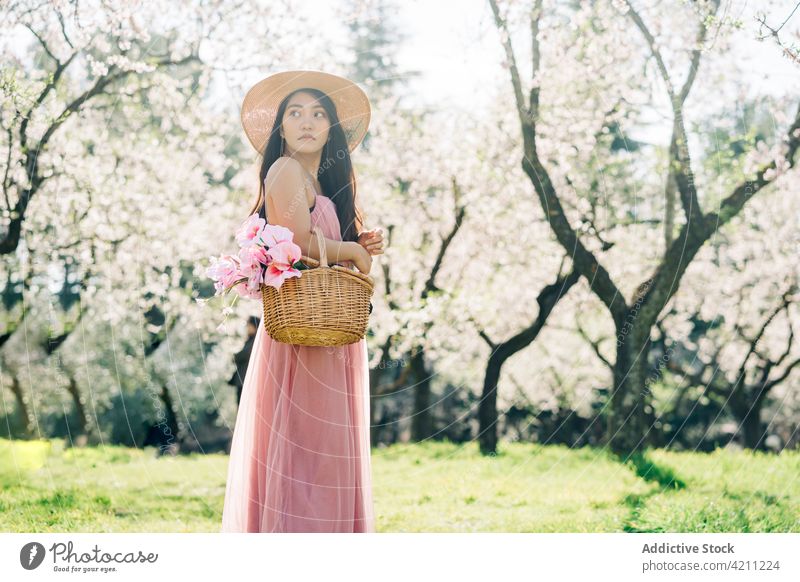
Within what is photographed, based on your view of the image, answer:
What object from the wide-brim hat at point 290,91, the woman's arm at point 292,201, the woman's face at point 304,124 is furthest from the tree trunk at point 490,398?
the woman's arm at point 292,201

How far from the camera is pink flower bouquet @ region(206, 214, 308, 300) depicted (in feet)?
11.8

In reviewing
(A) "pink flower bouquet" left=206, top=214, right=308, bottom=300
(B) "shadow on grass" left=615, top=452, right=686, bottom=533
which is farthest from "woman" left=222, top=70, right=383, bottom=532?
(B) "shadow on grass" left=615, top=452, right=686, bottom=533

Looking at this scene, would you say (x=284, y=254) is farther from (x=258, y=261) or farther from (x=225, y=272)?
(x=225, y=272)

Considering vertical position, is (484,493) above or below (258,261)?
below

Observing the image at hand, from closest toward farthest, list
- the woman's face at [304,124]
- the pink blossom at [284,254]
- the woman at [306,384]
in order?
the pink blossom at [284,254], the woman at [306,384], the woman's face at [304,124]

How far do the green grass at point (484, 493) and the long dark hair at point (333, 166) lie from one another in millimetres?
2440

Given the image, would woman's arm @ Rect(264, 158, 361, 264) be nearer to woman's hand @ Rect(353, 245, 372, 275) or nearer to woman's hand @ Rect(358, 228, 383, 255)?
woman's hand @ Rect(353, 245, 372, 275)

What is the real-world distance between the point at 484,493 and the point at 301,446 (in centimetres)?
351

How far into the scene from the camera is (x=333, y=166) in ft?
13.6

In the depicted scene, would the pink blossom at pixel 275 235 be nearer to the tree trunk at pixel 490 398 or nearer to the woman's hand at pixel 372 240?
the woman's hand at pixel 372 240

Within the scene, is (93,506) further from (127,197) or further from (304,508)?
(127,197)

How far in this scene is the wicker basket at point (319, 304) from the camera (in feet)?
11.9

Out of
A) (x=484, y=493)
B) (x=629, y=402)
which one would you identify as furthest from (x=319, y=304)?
(x=629, y=402)
